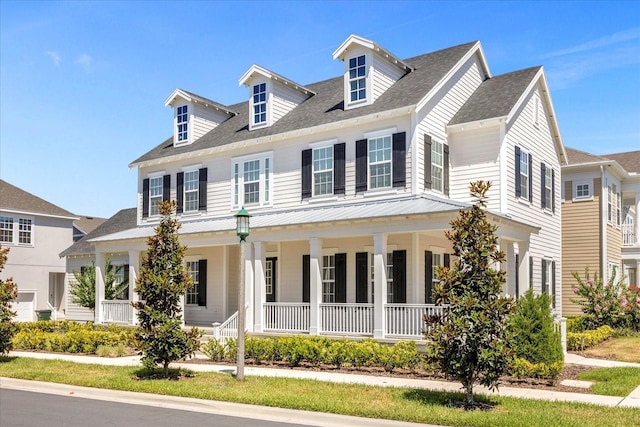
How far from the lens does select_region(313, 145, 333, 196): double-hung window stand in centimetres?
2109

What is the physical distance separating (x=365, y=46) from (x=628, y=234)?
20.3 meters

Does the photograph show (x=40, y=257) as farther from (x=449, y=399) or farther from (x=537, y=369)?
(x=449, y=399)

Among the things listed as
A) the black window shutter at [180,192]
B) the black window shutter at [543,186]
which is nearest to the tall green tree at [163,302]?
the black window shutter at [180,192]

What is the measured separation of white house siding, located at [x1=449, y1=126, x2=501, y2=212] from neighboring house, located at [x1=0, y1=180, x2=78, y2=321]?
26440mm

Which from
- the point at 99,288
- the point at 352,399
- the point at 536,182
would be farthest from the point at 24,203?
the point at 352,399

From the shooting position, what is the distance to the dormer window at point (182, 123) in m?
26.6

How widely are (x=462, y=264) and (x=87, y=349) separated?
42.0 feet

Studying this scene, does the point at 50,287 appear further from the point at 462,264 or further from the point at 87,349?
the point at 462,264

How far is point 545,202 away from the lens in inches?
926

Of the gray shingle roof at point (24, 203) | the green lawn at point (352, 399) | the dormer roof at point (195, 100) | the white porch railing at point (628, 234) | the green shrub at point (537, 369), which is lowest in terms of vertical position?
the green lawn at point (352, 399)

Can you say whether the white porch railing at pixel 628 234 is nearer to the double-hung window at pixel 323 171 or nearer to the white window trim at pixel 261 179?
the double-hung window at pixel 323 171

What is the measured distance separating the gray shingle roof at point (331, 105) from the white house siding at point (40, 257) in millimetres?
13832

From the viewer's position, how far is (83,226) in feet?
150

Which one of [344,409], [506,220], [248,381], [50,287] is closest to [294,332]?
[248,381]
